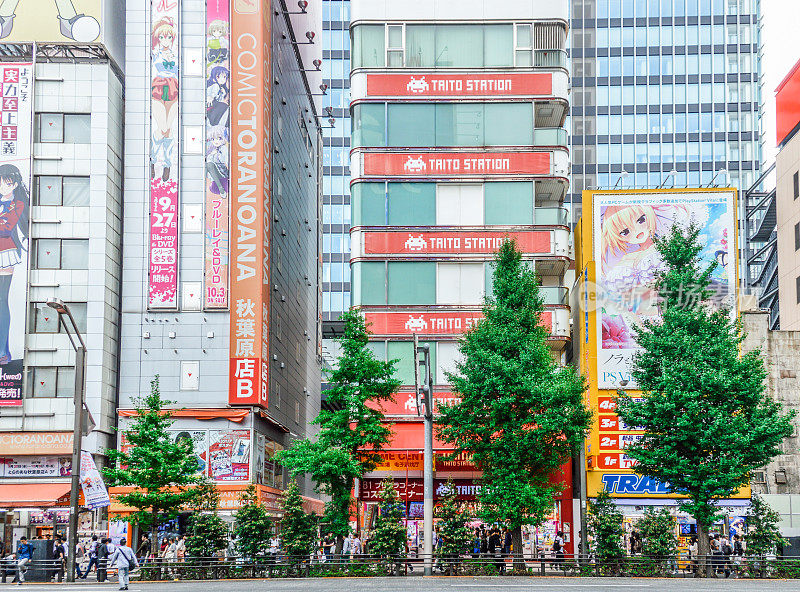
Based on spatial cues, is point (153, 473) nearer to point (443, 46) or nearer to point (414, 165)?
point (414, 165)

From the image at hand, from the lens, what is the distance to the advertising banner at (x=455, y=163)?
53.0 metres

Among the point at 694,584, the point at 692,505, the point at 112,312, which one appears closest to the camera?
the point at 694,584

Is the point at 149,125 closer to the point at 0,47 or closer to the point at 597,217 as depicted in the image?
the point at 0,47

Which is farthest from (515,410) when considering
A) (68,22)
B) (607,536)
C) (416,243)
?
(68,22)

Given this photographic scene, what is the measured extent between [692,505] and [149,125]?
112ft

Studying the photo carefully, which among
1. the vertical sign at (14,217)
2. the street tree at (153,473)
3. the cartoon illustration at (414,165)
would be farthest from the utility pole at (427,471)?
the vertical sign at (14,217)

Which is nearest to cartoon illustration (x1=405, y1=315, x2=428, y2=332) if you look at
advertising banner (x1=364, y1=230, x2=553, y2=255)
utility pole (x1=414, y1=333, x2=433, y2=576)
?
advertising banner (x1=364, y1=230, x2=553, y2=255)

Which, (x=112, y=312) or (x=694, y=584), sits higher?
(x=112, y=312)

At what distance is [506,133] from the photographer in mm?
53750

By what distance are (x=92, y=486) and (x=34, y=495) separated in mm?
17685

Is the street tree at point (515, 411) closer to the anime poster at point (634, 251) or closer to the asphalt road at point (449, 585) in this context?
the asphalt road at point (449, 585)

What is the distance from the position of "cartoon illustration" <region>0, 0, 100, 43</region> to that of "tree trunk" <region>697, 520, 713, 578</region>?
39081mm

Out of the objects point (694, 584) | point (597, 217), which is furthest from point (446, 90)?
point (694, 584)

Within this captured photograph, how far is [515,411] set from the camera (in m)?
42.8
